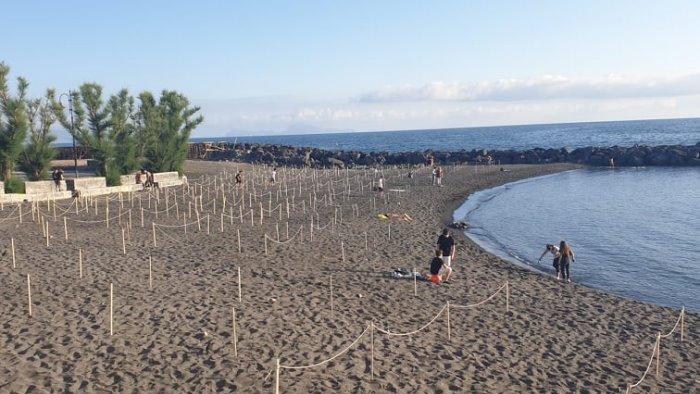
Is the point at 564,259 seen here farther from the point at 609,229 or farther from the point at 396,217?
the point at 609,229

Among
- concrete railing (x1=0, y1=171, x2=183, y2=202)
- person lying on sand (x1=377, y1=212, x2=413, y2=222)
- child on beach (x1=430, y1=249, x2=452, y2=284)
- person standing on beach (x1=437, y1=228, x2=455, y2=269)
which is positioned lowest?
child on beach (x1=430, y1=249, x2=452, y2=284)

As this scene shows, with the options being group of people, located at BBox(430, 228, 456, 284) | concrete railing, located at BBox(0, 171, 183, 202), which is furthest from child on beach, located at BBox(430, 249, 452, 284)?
concrete railing, located at BBox(0, 171, 183, 202)

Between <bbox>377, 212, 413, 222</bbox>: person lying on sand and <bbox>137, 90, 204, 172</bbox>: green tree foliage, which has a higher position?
<bbox>137, 90, 204, 172</bbox>: green tree foliage

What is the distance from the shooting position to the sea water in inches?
723

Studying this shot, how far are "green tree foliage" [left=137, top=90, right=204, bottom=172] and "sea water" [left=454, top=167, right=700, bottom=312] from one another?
2169 cm

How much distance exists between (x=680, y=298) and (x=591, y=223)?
46.1 feet

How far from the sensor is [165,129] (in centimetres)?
4197

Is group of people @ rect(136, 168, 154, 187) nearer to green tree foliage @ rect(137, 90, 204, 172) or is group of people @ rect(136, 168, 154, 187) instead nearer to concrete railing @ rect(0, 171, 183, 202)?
concrete railing @ rect(0, 171, 183, 202)

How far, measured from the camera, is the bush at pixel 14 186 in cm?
2814

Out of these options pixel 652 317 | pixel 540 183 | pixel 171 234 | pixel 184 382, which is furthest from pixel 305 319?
pixel 540 183

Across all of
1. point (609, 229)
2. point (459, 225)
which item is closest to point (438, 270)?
point (459, 225)

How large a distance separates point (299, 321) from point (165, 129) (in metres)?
33.6

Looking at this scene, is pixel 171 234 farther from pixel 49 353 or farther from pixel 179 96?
pixel 179 96

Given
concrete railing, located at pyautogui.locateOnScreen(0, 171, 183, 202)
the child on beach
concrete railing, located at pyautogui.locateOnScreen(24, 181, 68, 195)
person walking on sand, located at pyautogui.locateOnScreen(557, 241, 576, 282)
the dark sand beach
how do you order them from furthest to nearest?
1. concrete railing, located at pyautogui.locateOnScreen(24, 181, 68, 195)
2. concrete railing, located at pyautogui.locateOnScreen(0, 171, 183, 202)
3. person walking on sand, located at pyautogui.locateOnScreen(557, 241, 576, 282)
4. the child on beach
5. the dark sand beach
